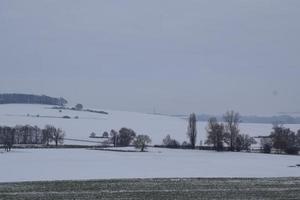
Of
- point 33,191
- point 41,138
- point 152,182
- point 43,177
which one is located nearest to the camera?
point 33,191

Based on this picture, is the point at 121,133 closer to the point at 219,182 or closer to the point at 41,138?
the point at 41,138

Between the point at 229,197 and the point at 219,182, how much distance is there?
9.42 metres

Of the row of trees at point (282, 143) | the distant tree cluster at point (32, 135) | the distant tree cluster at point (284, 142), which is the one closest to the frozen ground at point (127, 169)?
the row of trees at point (282, 143)

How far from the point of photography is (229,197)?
1027 inches

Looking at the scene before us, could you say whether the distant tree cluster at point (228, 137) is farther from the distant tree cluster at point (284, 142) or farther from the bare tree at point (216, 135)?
the distant tree cluster at point (284, 142)

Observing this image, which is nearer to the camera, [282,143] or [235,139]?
[282,143]

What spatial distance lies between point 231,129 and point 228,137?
3042 mm

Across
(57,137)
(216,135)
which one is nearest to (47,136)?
(57,137)

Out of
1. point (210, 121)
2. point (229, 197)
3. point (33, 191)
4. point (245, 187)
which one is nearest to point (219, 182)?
point (245, 187)

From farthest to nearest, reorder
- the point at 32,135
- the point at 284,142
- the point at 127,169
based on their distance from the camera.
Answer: the point at 32,135 < the point at 284,142 < the point at 127,169

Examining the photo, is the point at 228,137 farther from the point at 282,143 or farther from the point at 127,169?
the point at 127,169

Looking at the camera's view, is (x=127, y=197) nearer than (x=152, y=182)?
Yes

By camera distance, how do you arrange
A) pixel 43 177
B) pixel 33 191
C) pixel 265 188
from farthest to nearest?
pixel 43 177, pixel 265 188, pixel 33 191

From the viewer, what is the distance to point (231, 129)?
404 ft
